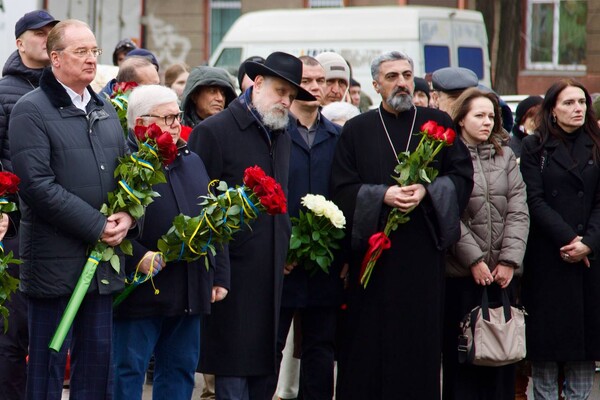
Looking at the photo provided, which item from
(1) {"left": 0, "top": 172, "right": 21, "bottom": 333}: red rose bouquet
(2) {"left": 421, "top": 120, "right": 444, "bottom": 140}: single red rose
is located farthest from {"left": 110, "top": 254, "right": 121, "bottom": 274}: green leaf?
(2) {"left": 421, "top": 120, "right": 444, "bottom": 140}: single red rose

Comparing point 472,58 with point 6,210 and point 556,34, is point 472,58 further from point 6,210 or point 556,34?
point 6,210

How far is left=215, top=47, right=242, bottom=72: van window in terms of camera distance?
62.8 ft

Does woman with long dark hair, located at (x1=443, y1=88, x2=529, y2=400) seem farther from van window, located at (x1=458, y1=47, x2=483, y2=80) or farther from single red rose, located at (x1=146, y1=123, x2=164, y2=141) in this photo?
van window, located at (x1=458, y1=47, x2=483, y2=80)

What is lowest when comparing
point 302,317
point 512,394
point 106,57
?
point 512,394

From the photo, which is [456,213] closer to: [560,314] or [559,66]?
[560,314]

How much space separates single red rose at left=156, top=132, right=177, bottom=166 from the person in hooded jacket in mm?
2383

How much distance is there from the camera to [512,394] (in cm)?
744

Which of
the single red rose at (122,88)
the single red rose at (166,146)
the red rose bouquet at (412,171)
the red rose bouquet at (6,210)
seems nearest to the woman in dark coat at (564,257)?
the red rose bouquet at (412,171)

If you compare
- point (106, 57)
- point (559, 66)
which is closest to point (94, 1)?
point (106, 57)

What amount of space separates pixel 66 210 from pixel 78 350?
76 centimetres

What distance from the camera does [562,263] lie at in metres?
7.57

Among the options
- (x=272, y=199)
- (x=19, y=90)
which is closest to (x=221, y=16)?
(x=19, y=90)

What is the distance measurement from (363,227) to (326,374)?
0.94 m

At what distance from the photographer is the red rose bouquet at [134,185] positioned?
5.74 meters
